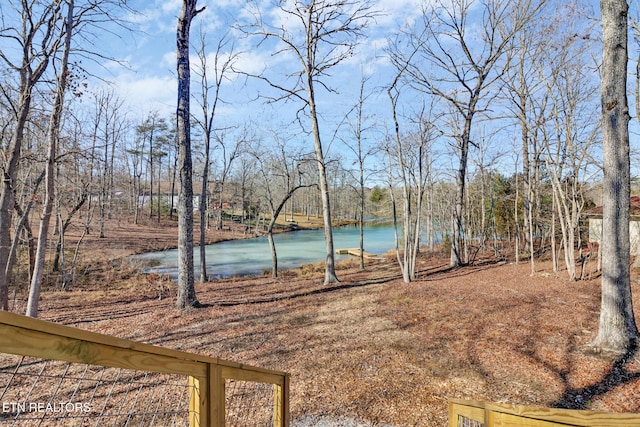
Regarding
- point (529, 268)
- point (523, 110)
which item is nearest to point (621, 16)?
point (523, 110)

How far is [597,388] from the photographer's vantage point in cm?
347

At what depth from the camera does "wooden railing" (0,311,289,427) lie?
859mm

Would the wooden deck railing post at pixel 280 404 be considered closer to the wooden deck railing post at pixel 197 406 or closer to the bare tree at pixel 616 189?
the wooden deck railing post at pixel 197 406

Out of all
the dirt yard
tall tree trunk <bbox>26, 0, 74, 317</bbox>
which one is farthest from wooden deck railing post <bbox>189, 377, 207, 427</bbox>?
tall tree trunk <bbox>26, 0, 74, 317</bbox>

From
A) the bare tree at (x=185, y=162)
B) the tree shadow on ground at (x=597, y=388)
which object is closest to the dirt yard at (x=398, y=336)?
the tree shadow on ground at (x=597, y=388)

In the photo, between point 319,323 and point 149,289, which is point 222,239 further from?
point 319,323

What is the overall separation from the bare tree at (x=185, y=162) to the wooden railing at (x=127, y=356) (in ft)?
17.4

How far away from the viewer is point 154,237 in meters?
25.1

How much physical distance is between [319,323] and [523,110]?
8973mm

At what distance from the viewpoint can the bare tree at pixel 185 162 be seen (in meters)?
6.75

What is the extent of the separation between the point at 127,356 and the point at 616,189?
5.58 meters

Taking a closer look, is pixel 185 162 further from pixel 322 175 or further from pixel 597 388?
pixel 597 388

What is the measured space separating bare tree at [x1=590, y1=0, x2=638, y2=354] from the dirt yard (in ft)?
1.32

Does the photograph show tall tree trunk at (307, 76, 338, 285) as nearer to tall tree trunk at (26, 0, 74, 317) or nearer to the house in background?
tall tree trunk at (26, 0, 74, 317)
